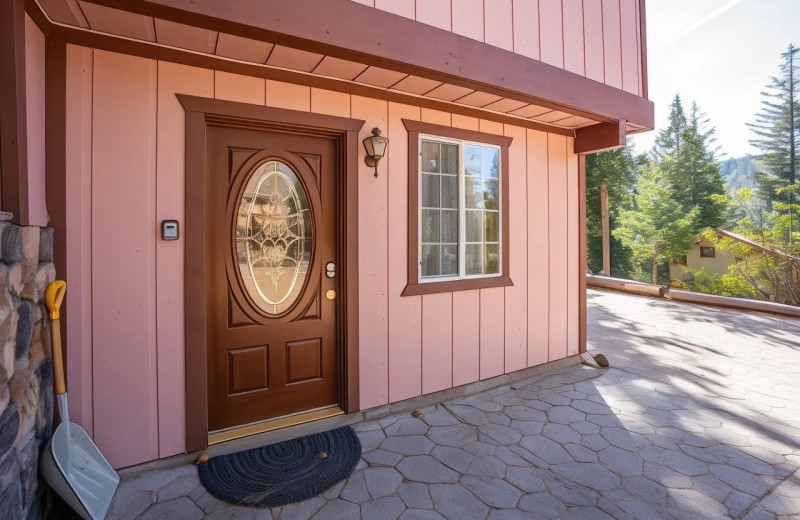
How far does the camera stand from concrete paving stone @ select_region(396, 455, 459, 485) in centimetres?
226

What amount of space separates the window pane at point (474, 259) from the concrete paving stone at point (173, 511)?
2604 millimetres

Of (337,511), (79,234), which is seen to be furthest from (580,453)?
(79,234)

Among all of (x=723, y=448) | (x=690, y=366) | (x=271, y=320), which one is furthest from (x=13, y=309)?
(x=690, y=366)

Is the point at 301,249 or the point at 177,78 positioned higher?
the point at 177,78

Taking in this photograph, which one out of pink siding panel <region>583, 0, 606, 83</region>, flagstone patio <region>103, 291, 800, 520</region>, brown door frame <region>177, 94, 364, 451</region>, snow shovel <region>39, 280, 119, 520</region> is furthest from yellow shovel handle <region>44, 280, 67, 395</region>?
pink siding panel <region>583, 0, 606, 83</region>

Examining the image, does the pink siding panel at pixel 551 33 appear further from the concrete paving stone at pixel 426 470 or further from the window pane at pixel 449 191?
the concrete paving stone at pixel 426 470

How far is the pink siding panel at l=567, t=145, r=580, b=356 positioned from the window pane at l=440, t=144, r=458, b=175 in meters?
1.54

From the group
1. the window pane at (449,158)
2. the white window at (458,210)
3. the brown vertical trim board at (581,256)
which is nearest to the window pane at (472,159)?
the white window at (458,210)

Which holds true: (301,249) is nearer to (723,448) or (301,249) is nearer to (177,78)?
(177,78)

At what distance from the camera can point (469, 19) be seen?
9.14ft

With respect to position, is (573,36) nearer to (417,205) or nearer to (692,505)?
(417,205)

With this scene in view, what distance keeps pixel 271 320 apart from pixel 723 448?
3205mm

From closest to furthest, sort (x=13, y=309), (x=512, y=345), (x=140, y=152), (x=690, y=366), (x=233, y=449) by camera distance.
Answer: (x=13, y=309)
(x=140, y=152)
(x=233, y=449)
(x=512, y=345)
(x=690, y=366)

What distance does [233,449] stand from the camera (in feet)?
8.24
